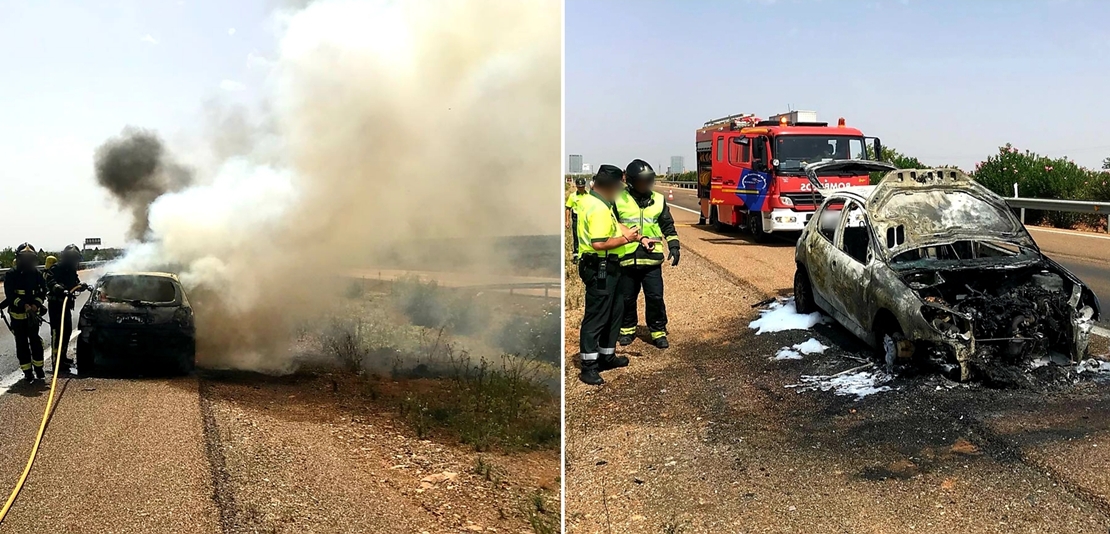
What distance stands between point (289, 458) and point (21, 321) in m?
1.42

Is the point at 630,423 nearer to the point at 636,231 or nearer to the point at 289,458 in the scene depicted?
the point at 636,231

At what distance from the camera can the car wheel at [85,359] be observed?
13.1ft

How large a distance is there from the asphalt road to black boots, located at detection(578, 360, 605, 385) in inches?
184

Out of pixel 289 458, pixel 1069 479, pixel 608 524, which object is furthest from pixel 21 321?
pixel 1069 479

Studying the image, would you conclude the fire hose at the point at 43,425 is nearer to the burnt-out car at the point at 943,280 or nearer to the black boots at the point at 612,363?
the black boots at the point at 612,363

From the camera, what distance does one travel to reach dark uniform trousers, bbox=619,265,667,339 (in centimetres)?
646

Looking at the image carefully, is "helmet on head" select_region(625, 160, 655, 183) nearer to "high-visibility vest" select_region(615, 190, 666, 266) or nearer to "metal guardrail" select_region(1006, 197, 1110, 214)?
"high-visibility vest" select_region(615, 190, 666, 266)

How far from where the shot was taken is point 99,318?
4117 millimetres

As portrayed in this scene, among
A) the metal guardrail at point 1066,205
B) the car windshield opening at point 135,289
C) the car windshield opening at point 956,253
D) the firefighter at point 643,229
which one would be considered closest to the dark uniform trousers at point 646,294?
the firefighter at point 643,229

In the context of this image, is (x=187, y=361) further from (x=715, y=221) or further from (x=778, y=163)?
(x=715, y=221)

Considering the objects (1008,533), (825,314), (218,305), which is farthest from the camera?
(825,314)

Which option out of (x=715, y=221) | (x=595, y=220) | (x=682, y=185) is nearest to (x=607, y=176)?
(x=595, y=220)

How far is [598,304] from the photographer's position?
611cm

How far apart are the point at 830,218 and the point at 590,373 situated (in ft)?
9.27
